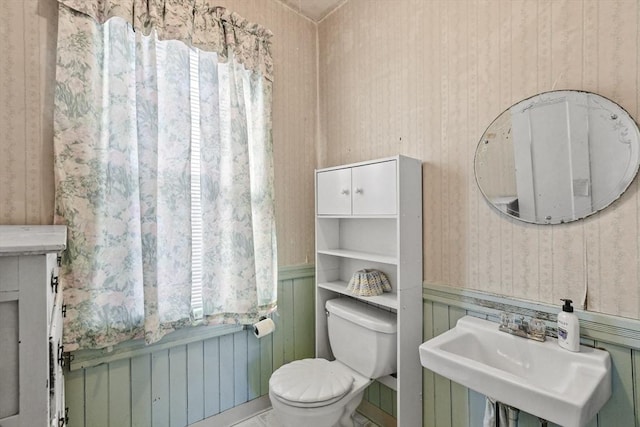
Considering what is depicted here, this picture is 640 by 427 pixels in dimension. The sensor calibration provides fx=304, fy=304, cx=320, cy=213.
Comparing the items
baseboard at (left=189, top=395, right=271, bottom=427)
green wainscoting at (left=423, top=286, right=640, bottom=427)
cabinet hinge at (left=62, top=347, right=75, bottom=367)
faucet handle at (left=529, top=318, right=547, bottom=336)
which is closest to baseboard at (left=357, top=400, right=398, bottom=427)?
green wainscoting at (left=423, top=286, right=640, bottom=427)

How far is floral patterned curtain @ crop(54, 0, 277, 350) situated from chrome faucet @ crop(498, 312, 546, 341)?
3.92 ft

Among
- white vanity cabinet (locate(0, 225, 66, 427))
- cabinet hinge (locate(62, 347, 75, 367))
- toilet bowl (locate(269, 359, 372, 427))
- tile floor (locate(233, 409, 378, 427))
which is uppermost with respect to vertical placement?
white vanity cabinet (locate(0, 225, 66, 427))

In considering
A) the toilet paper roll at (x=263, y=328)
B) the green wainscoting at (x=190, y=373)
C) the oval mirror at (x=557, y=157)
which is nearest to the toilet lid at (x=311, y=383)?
the toilet paper roll at (x=263, y=328)

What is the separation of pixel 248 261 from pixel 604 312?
1.53 metres

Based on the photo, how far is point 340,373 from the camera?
5.25ft

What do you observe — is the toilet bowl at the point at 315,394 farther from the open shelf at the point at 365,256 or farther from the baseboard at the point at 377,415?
the open shelf at the point at 365,256

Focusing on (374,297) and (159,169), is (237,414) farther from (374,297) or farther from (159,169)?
(159,169)

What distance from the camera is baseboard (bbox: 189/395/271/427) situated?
170 centimetres

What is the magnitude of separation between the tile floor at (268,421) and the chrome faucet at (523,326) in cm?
109

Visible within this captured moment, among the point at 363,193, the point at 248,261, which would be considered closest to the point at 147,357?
the point at 248,261

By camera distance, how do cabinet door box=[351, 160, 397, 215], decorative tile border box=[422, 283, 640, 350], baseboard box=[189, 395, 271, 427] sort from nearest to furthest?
decorative tile border box=[422, 283, 640, 350] → cabinet door box=[351, 160, 397, 215] → baseboard box=[189, 395, 271, 427]

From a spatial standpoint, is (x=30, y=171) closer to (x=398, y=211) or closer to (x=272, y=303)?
(x=272, y=303)

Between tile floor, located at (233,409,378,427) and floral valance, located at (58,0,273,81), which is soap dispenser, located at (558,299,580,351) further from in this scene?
floral valance, located at (58,0,273,81)

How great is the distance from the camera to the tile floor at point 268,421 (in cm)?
180
